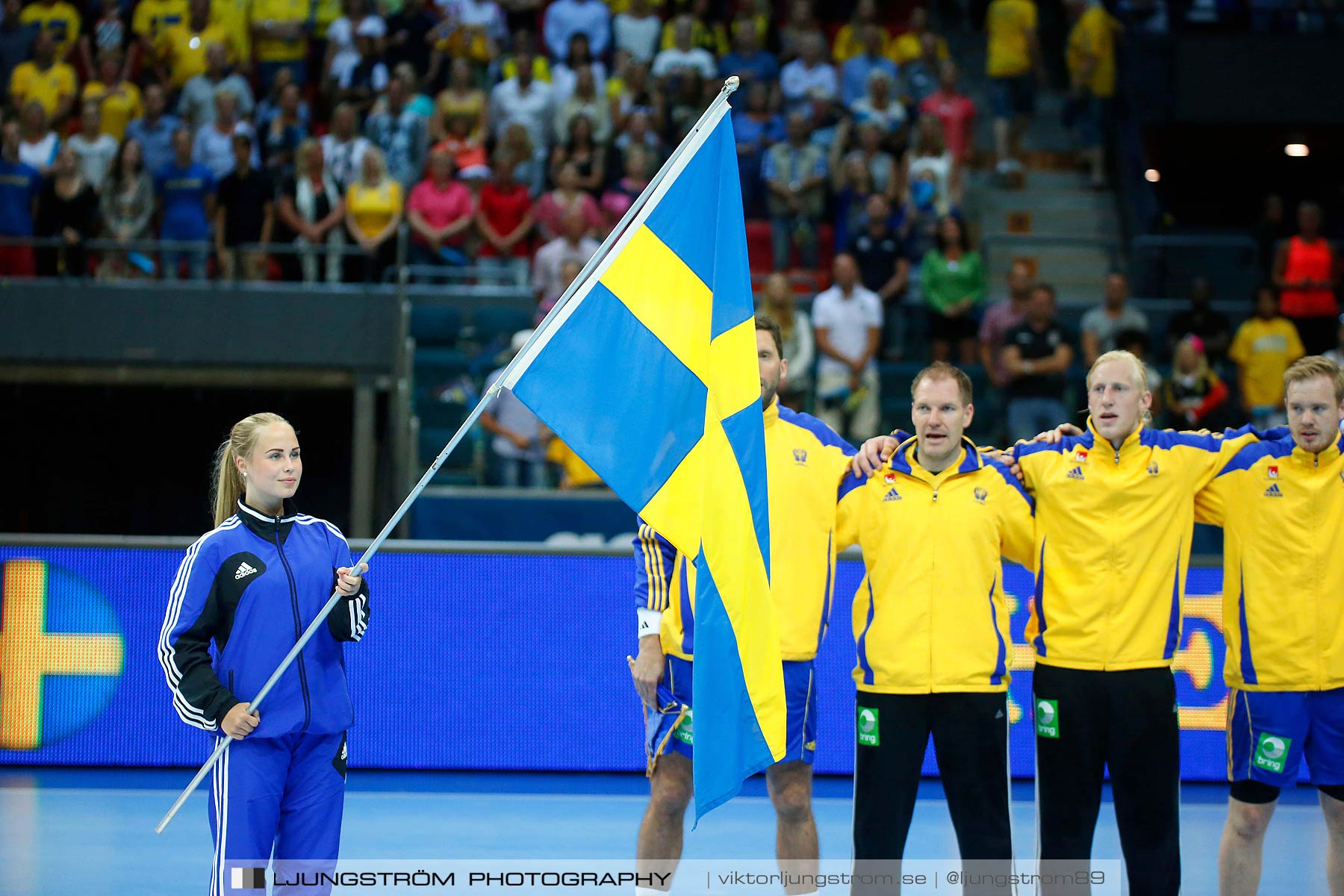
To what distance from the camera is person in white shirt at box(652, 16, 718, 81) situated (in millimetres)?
13789

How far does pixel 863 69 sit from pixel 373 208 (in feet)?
16.0

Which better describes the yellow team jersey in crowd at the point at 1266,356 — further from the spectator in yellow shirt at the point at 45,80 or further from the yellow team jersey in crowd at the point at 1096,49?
the spectator in yellow shirt at the point at 45,80

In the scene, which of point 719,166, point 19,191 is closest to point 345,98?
point 19,191

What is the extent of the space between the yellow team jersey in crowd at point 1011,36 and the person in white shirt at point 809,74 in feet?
6.65

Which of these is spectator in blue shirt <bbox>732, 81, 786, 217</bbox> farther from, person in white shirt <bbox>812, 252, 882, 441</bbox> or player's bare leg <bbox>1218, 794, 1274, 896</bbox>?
player's bare leg <bbox>1218, 794, 1274, 896</bbox>

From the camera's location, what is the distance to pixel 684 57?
1391 centimetres

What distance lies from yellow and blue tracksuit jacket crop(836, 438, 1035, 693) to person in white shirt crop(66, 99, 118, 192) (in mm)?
9713

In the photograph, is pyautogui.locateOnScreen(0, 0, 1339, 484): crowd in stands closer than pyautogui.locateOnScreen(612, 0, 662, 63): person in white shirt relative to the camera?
Yes

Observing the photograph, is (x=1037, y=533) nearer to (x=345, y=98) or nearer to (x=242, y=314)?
Answer: (x=242, y=314)

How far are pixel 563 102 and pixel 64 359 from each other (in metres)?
4.78

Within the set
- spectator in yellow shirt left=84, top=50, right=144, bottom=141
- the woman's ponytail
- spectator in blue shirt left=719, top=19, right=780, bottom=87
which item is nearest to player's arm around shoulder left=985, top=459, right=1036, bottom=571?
the woman's ponytail

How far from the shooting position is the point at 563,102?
44.7 ft

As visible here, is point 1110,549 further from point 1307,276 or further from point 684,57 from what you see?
point 684,57

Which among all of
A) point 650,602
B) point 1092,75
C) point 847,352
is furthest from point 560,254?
point 650,602
